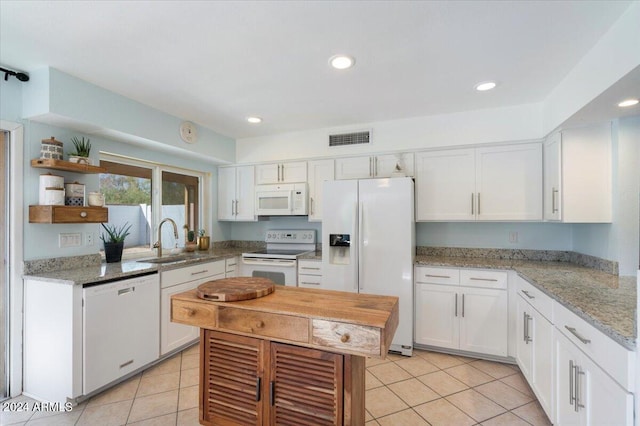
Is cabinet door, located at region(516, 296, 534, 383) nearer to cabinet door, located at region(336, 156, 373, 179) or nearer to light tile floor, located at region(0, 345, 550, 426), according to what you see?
light tile floor, located at region(0, 345, 550, 426)

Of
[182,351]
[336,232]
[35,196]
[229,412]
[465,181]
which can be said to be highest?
[465,181]

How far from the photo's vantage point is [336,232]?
10.5 ft

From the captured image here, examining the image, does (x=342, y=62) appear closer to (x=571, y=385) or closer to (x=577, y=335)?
(x=577, y=335)

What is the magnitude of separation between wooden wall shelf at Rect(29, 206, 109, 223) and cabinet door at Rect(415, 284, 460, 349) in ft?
10.1

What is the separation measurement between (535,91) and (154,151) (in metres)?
3.89

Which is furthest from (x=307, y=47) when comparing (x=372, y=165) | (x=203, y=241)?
(x=203, y=241)

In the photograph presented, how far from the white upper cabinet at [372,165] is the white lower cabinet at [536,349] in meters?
1.69

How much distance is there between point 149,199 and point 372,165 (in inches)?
105

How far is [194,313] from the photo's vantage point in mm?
1590

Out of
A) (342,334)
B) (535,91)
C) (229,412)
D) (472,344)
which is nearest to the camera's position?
(342,334)

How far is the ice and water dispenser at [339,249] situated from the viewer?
3195 mm

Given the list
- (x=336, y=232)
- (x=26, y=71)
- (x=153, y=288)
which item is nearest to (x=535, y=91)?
(x=336, y=232)

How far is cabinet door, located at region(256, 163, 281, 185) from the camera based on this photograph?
3980 mm

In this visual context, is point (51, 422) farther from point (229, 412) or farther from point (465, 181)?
point (465, 181)
